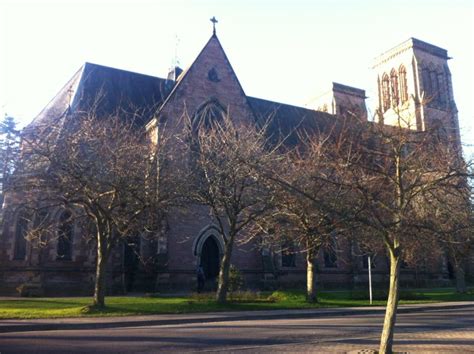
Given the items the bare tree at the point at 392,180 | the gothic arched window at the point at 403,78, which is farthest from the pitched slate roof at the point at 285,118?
the bare tree at the point at 392,180

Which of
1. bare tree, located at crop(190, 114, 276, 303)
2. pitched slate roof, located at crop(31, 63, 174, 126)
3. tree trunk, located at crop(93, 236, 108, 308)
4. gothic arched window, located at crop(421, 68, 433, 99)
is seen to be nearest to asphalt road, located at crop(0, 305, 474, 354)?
tree trunk, located at crop(93, 236, 108, 308)

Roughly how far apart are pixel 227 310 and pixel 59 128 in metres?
9.60

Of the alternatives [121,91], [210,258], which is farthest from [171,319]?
[121,91]

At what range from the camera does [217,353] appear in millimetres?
9734

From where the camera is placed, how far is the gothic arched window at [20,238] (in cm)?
2716

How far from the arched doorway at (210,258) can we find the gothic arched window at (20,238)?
1042 cm

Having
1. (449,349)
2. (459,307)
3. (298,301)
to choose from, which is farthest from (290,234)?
(449,349)

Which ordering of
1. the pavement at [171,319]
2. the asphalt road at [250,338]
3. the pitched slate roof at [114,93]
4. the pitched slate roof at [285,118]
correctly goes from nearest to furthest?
the asphalt road at [250,338] < the pavement at [171,319] < the pitched slate roof at [114,93] < the pitched slate roof at [285,118]

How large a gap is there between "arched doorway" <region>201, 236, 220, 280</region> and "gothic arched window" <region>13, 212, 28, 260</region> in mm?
10420

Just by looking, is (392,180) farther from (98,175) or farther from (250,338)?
(98,175)

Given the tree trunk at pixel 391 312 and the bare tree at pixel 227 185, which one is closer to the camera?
the tree trunk at pixel 391 312

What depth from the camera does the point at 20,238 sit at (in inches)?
1087

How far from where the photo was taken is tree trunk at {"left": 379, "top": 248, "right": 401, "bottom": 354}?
9.05 metres

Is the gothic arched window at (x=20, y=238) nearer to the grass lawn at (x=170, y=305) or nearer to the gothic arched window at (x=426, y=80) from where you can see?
the grass lawn at (x=170, y=305)
